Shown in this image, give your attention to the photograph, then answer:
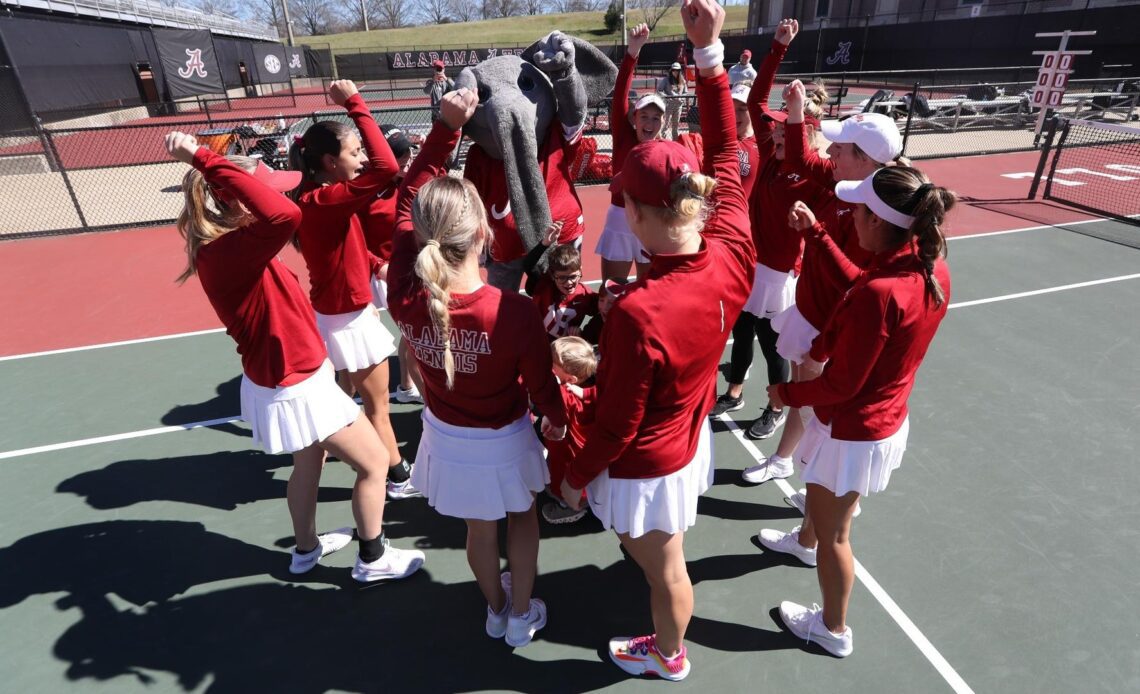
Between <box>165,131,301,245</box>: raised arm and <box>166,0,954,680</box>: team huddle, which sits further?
<box>165,131,301,245</box>: raised arm

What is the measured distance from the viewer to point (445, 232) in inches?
81.0

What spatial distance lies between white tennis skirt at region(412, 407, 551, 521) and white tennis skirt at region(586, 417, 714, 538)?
37 cm

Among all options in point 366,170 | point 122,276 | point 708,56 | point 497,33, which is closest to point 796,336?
point 708,56

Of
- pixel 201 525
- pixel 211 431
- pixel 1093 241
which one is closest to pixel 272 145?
pixel 211 431

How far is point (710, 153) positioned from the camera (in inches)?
95.9

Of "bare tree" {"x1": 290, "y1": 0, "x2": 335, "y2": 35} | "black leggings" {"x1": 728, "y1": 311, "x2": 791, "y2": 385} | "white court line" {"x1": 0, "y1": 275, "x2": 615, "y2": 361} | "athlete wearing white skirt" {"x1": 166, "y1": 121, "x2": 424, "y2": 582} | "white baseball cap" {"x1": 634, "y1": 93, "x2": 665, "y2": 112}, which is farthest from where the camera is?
"bare tree" {"x1": 290, "y1": 0, "x2": 335, "y2": 35}

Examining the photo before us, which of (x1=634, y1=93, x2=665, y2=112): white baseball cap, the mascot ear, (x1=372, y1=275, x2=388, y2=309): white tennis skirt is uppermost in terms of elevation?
the mascot ear

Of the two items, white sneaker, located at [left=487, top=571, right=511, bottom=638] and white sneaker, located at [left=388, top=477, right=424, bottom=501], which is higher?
white sneaker, located at [left=487, top=571, right=511, bottom=638]

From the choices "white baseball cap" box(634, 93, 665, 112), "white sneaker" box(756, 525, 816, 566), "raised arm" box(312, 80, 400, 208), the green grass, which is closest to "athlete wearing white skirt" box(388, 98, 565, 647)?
"raised arm" box(312, 80, 400, 208)

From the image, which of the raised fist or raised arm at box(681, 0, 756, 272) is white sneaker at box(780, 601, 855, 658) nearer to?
raised arm at box(681, 0, 756, 272)

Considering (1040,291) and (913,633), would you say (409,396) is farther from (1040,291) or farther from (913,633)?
(1040,291)

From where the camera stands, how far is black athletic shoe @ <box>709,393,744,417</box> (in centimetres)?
466

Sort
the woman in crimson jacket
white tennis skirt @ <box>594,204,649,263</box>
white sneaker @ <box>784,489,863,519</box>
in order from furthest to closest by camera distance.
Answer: white tennis skirt @ <box>594,204,649,263</box> → white sneaker @ <box>784,489,863,519</box> → the woman in crimson jacket

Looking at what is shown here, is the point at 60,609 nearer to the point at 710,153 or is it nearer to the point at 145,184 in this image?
the point at 710,153
